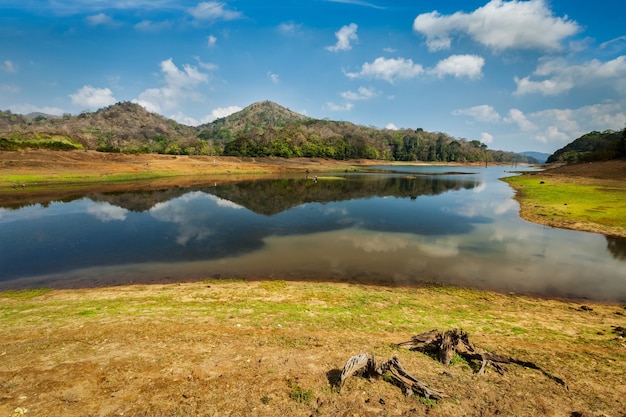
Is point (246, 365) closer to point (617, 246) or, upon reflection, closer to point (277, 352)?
point (277, 352)

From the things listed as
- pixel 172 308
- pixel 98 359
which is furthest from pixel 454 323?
pixel 98 359

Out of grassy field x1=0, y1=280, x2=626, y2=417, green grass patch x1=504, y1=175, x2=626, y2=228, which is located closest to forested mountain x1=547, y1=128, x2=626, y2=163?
green grass patch x1=504, y1=175, x2=626, y2=228

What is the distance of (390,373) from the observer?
23.5 ft

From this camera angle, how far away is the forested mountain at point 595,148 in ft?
250

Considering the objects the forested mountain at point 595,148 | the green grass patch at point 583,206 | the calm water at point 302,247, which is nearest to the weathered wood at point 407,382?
the calm water at point 302,247

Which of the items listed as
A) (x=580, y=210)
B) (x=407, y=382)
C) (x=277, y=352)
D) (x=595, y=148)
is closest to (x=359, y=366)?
(x=407, y=382)

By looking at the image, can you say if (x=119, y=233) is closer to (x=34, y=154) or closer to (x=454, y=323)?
(x=454, y=323)

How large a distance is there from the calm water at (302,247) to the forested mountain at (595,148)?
67609 millimetres

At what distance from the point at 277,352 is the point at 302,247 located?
13.5m

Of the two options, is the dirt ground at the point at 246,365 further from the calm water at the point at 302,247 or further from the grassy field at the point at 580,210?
the grassy field at the point at 580,210

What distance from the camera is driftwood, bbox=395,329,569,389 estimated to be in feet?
26.0

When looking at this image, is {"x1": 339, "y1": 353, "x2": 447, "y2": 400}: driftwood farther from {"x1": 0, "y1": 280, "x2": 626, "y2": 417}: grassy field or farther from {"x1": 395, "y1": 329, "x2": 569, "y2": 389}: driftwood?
{"x1": 395, "y1": 329, "x2": 569, "y2": 389}: driftwood

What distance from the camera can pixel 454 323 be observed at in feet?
36.3

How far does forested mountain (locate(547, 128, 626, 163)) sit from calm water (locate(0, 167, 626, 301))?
2662 inches
